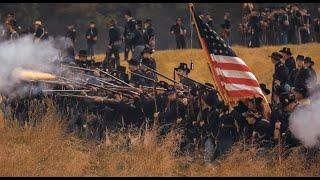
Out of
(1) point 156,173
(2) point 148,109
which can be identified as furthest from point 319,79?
(1) point 156,173

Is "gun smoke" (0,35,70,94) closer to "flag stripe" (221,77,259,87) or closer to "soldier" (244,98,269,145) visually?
"flag stripe" (221,77,259,87)

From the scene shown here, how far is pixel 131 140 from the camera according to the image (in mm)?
10547

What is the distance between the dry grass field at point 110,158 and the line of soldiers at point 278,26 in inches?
437

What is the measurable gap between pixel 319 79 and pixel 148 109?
687 centimetres


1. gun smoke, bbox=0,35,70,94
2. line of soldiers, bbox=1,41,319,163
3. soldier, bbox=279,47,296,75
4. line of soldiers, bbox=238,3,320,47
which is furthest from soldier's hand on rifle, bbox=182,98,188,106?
line of soldiers, bbox=238,3,320,47

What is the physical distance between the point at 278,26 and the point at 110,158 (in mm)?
13101

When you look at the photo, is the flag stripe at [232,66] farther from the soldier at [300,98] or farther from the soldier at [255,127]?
the soldier at [300,98]

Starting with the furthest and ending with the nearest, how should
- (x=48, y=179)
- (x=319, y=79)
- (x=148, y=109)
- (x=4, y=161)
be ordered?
1. (x=319, y=79)
2. (x=148, y=109)
3. (x=4, y=161)
4. (x=48, y=179)

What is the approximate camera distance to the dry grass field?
30.5 ft

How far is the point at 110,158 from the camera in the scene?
33.4 ft

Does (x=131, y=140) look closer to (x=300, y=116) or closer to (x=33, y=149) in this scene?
(x=33, y=149)

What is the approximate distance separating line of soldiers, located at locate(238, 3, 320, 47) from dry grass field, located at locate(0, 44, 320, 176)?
1110 cm

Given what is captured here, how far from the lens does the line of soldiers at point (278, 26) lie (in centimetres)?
2064

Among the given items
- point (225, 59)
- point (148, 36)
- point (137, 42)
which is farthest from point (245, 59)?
point (225, 59)
